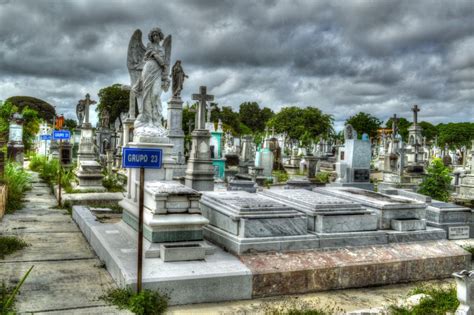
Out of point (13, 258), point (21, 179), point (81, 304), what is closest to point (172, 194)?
point (81, 304)

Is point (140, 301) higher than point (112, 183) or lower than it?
lower

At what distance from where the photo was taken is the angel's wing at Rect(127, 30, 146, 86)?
30.1 ft

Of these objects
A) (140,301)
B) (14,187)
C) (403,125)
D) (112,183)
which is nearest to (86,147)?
(112,183)

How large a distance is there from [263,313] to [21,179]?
10929 millimetres

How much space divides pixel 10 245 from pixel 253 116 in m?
80.2

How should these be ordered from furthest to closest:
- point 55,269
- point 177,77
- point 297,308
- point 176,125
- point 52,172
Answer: point 176,125 < point 52,172 < point 177,77 < point 55,269 < point 297,308

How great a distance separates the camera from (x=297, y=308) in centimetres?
451

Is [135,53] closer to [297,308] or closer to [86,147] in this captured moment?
[297,308]

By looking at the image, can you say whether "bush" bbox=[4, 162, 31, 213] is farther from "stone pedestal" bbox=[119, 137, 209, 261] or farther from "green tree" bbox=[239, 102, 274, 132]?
"green tree" bbox=[239, 102, 274, 132]

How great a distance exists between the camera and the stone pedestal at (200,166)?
14.0 meters

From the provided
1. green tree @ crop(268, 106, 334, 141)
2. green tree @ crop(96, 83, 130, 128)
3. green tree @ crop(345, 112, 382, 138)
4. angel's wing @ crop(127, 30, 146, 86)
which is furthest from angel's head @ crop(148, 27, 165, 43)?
green tree @ crop(345, 112, 382, 138)

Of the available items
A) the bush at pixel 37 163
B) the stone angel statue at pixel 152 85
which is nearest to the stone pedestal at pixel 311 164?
the stone angel statue at pixel 152 85

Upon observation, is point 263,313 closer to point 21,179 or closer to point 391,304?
point 391,304

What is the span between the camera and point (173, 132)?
712 inches
